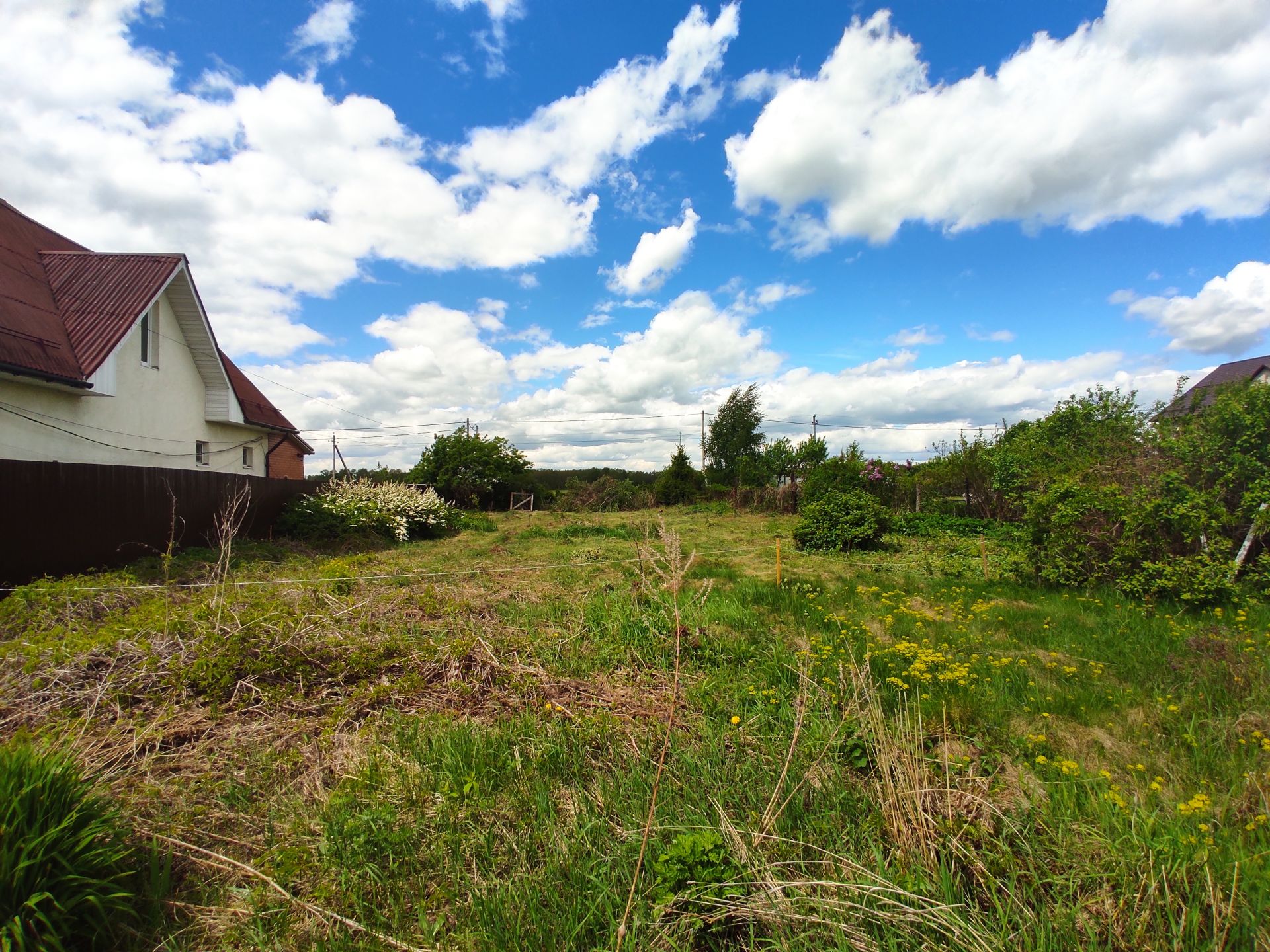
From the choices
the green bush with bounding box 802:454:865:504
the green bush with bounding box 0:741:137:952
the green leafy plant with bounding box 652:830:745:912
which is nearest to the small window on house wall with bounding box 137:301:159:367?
the green bush with bounding box 0:741:137:952

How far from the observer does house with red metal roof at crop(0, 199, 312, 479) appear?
343 inches

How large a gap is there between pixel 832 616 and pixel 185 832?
15.8ft

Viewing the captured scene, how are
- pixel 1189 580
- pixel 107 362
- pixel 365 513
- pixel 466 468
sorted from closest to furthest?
1. pixel 1189 580
2. pixel 107 362
3. pixel 365 513
4. pixel 466 468

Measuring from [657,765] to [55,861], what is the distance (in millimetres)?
2325

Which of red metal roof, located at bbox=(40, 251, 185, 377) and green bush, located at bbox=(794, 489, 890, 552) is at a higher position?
red metal roof, located at bbox=(40, 251, 185, 377)

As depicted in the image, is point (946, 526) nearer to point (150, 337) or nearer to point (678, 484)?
point (678, 484)

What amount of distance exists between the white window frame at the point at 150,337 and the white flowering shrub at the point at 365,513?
3.97 metres

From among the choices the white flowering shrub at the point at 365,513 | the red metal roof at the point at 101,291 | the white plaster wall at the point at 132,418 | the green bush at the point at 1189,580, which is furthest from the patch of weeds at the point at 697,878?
the white flowering shrub at the point at 365,513

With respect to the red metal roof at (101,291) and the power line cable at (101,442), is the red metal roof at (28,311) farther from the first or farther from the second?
the power line cable at (101,442)

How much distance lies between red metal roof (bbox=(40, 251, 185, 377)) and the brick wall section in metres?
12.1

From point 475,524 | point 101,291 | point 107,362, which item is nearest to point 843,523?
point 475,524

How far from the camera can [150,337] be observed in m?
11.7

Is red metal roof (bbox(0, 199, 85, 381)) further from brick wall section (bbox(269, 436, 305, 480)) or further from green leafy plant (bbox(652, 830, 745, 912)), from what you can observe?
brick wall section (bbox(269, 436, 305, 480))

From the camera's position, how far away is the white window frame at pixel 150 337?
452 inches
